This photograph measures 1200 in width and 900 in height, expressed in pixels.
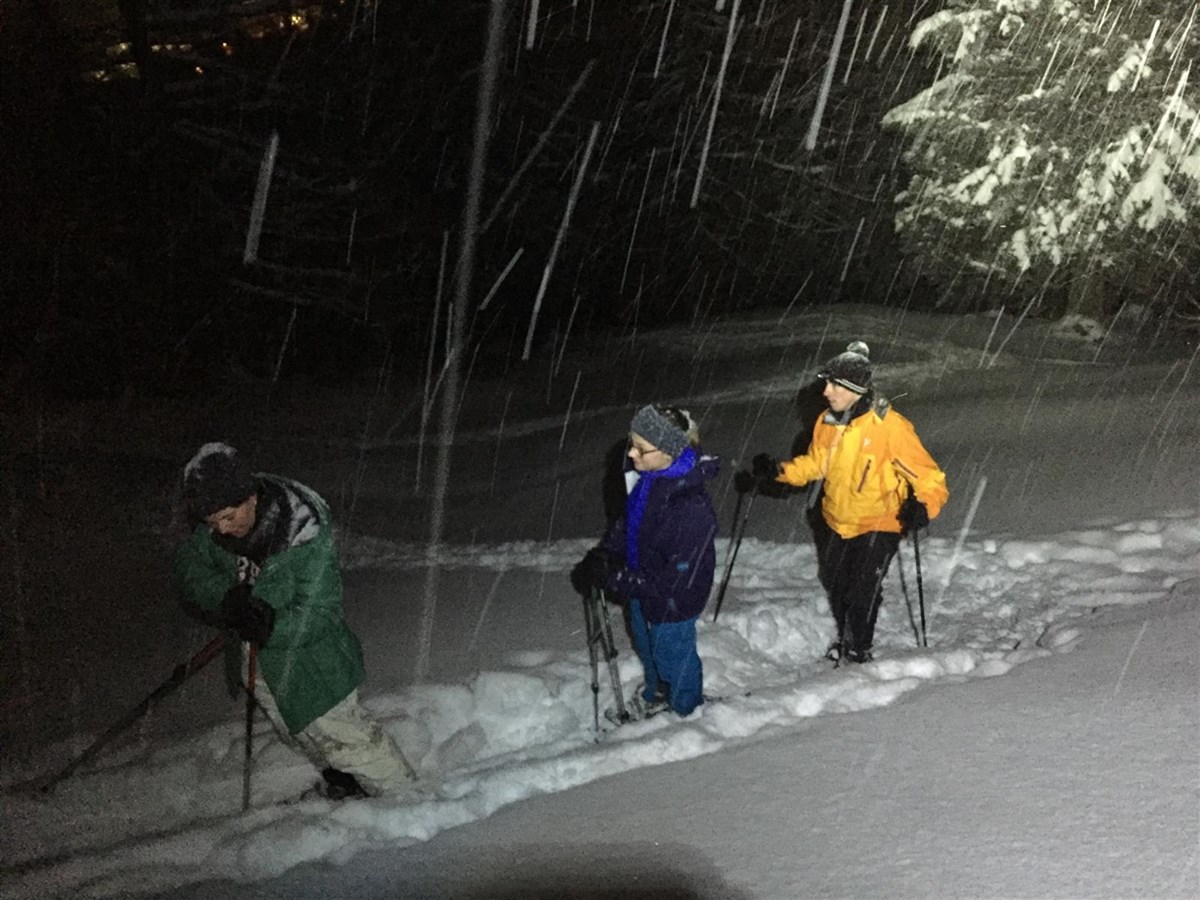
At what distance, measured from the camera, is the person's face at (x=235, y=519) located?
3504mm

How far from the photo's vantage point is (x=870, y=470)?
4.79 meters

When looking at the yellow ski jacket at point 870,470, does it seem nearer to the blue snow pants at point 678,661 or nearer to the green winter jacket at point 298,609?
the blue snow pants at point 678,661

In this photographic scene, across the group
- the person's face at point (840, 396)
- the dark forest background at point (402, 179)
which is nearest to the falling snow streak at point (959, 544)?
the person's face at point (840, 396)

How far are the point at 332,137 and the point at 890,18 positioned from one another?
14.6 m

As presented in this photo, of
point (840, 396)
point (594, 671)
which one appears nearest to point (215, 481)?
point (594, 671)

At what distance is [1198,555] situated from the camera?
5.97m

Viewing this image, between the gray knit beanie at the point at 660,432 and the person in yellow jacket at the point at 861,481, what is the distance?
43.1 inches

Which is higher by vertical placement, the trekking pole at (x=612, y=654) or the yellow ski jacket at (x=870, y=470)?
the yellow ski jacket at (x=870, y=470)

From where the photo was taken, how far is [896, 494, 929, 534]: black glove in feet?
15.3

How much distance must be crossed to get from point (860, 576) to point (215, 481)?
3.30 meters

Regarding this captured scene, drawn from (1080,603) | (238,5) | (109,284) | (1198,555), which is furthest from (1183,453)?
(109,284)

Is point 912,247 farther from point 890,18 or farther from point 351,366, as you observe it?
point 351,366

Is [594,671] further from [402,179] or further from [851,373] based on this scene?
[402,179]

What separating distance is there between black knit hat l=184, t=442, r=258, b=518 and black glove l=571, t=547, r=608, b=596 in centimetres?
159
